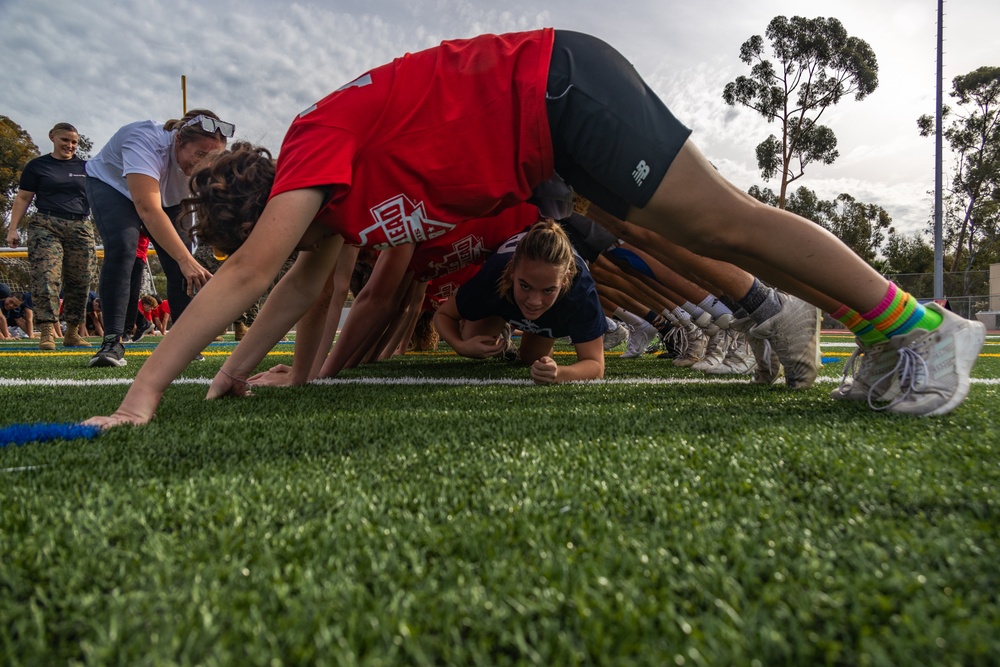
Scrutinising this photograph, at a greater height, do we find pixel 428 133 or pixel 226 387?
pixel 428 133

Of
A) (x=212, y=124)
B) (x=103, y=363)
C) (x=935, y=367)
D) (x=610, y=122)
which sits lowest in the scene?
(x=103, y=363)

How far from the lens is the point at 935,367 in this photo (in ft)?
5.98

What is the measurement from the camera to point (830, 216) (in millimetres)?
46344

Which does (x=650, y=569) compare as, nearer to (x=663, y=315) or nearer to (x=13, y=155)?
(x=663, y=315)

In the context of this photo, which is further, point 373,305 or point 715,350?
point 715,350

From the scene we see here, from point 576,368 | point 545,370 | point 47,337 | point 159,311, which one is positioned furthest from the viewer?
point 159,311

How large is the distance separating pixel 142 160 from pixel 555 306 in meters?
2.77

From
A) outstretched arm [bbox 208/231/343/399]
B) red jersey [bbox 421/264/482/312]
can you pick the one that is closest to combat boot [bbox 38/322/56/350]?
red jersey [bbox 421/264/482/312]

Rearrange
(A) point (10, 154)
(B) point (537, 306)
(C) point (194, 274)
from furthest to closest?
1. (A) point (10, 154)
2. (C) point (194, 274)
3. (B) point (537, 306)

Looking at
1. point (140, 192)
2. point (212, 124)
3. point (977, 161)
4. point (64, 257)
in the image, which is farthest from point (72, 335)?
point (977, 161)

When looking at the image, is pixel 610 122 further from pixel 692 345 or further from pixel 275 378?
pixel 692 345

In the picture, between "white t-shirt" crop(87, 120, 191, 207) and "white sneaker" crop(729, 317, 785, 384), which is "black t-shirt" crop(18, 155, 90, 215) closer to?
"white t-shirt" crop(87, 120, 191, 207)

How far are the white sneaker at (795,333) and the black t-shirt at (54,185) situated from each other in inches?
263

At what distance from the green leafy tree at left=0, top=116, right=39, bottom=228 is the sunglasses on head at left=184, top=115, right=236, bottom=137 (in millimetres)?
27767
